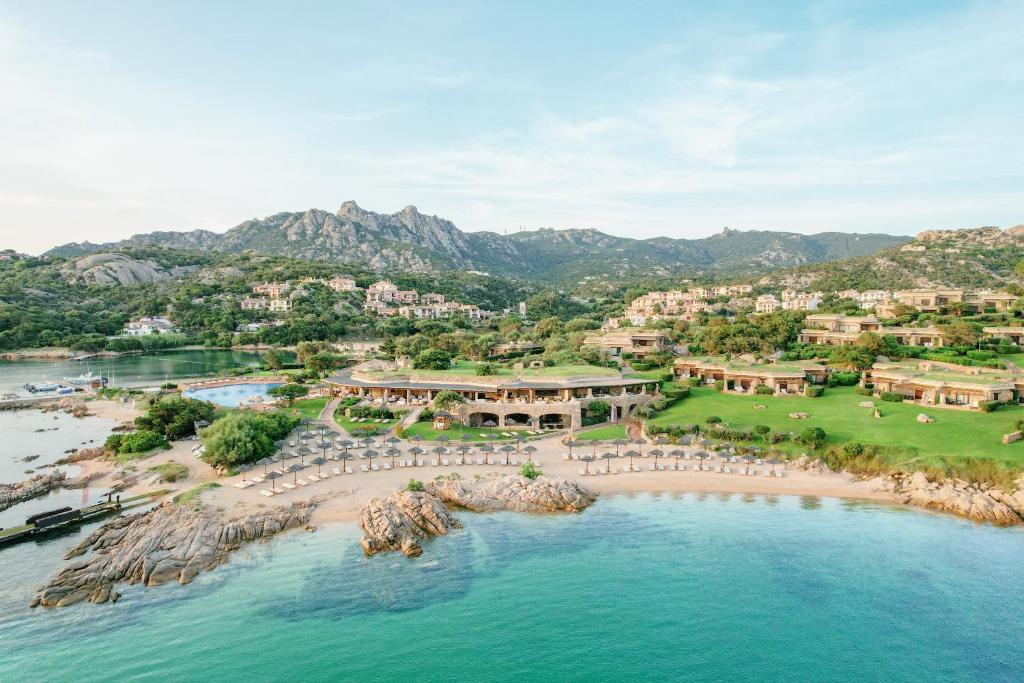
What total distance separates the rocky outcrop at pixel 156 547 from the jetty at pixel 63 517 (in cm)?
241

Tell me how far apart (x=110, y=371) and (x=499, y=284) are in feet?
347

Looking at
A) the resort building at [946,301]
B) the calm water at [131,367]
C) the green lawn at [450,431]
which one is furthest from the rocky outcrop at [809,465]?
the calm water at [131,367]

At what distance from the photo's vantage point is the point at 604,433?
44094mm

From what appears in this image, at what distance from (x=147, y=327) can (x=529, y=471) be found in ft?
359

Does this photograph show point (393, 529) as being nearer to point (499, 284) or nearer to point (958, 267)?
point (958, 267)

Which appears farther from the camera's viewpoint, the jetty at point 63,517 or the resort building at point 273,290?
the resort building at point 273,290

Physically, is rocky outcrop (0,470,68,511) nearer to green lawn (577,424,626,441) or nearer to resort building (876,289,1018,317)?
green lawn (577,424,626,441)

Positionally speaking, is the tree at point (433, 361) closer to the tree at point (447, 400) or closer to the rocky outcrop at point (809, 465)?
the tree at point (447, 400)

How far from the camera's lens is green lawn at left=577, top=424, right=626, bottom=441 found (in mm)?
42584

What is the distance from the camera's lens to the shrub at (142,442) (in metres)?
40.4

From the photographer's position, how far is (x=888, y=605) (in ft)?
73.8

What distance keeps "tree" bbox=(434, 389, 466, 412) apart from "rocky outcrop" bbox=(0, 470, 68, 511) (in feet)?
81.1

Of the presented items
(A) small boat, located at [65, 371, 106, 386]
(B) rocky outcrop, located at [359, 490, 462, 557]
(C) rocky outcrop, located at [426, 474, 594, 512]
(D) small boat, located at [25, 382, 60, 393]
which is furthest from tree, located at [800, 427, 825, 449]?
(D) small boat, located at [25, 382, 60, 393]

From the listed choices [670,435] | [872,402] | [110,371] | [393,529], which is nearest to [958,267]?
[872,402]
